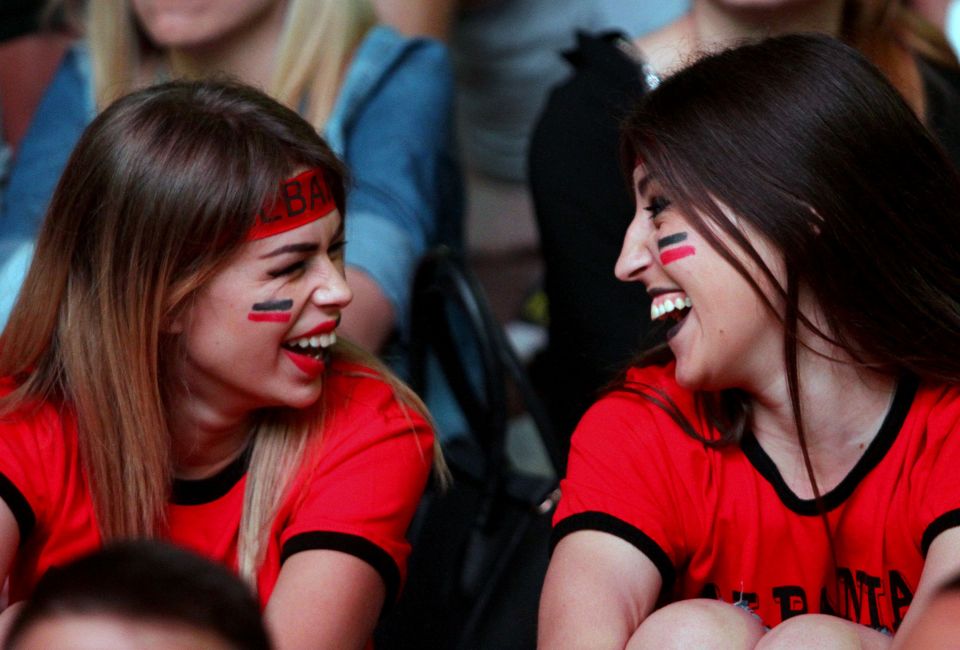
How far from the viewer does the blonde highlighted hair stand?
157 cm

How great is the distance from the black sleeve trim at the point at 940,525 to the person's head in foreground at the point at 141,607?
822 mm

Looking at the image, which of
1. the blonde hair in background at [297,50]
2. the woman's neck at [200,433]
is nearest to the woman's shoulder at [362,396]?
the woman's neck at [200,433]

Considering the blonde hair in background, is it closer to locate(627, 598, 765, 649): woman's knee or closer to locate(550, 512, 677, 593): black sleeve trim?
locate(550, 512, 677, 593): black sleeve trim

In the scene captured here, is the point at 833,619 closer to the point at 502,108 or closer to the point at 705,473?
the point at 705,473

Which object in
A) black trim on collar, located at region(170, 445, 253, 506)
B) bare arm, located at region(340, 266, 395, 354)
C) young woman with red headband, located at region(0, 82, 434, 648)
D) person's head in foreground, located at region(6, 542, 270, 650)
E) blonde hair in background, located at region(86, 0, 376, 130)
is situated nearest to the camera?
Result: person's head in foreground, located at region(6, 542, 270, 650)

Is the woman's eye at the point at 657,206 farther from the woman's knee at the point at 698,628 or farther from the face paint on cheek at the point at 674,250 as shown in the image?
the woman's knee at the point at 698,628

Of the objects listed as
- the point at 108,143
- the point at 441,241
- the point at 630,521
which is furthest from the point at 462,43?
the point at 630,521

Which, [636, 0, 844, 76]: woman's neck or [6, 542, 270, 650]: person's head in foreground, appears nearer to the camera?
[6, 542, 270, 650]: person's head in foreground

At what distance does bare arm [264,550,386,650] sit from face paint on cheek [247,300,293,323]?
0.28m

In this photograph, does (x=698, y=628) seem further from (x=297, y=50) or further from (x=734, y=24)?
(x=297, y=50)

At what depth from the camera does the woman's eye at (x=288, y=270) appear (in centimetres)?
161

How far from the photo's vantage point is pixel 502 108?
317 centimetres

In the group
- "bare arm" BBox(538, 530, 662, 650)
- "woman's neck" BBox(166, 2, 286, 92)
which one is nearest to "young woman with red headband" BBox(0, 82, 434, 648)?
"bare arm" BBox(538, 530, 662, 650)

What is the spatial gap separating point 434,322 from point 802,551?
741mm
